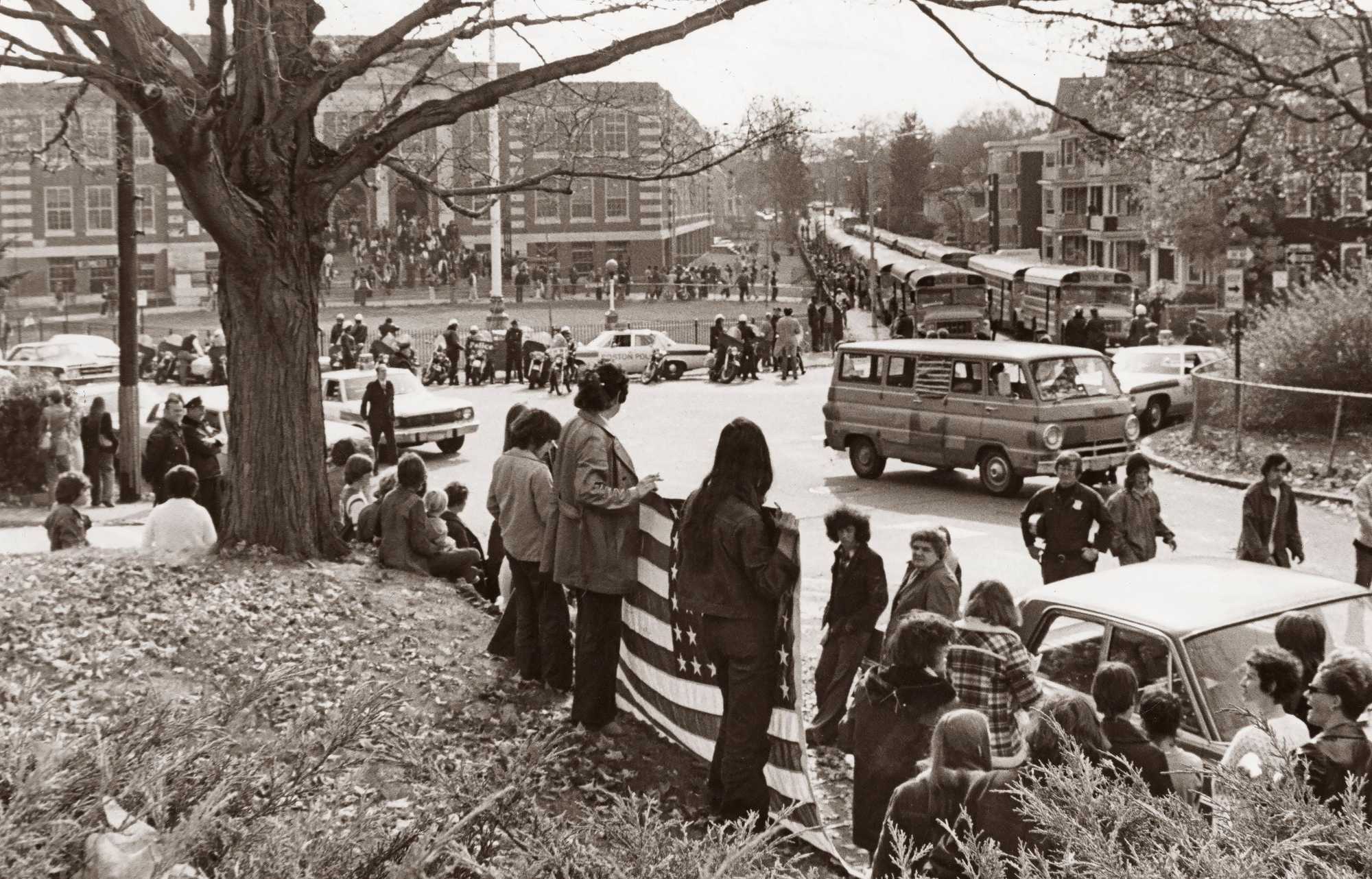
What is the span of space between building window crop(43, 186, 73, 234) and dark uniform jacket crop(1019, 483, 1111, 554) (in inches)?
2762

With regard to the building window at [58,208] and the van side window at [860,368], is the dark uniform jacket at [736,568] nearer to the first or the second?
the van side window at [860,368]

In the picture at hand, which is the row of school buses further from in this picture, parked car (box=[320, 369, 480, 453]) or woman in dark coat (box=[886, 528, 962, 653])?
woman in dark coat (box=[886, 528, 962, 653])

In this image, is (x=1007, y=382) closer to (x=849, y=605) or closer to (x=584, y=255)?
(x=849, y=605)

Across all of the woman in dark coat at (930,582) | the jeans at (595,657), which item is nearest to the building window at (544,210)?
the woman in dark coat at (930,582)

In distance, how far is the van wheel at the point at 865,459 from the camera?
2111 cm

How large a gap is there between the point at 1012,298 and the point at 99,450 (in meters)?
32.4

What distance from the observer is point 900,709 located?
6305 mm

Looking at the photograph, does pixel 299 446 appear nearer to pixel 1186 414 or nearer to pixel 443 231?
pixel 1186 414

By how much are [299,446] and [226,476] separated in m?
0.62

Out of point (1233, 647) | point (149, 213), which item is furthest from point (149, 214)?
point (1233, 647)

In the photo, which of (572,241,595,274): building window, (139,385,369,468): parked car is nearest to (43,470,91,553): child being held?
(139,385,369,468): parked car

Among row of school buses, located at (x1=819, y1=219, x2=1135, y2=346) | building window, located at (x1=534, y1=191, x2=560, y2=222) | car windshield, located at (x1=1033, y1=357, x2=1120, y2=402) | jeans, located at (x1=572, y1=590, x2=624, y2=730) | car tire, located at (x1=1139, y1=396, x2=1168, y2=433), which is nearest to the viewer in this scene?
jeans, located at (x1=572, y1=590, x2=624, y2=730)

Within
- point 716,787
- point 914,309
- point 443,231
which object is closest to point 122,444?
point 716,787

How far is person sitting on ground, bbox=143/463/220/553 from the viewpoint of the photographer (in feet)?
35.6
